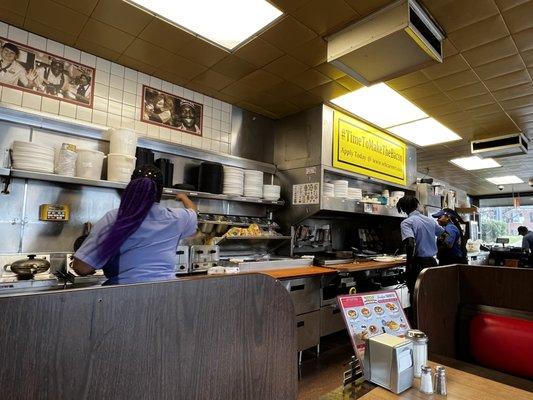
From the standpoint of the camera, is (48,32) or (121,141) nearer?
(48,32)

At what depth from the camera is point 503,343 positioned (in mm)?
1666

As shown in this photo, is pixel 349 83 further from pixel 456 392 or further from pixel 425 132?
pixel 456 392

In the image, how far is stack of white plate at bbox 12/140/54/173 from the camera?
2.46 meters

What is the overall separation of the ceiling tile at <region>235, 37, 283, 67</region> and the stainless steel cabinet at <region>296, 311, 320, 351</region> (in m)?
2.55

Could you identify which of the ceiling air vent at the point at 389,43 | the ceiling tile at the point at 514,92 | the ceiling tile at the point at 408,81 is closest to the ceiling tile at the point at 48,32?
the ceiling air vent at the point at 389,43

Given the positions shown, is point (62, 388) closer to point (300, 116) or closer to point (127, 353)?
point (127, 353)

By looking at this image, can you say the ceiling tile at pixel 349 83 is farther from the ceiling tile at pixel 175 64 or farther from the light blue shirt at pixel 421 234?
the light blue shirt at pixel 421 234

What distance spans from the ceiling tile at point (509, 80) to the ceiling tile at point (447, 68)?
19.7 inches

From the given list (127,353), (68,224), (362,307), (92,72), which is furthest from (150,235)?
(92,72)

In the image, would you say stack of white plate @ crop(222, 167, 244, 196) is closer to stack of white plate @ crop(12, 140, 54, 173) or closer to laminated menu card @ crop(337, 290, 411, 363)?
stack of white plate @ crop(12, 140, 54, 173)

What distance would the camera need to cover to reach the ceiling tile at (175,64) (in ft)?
9.98

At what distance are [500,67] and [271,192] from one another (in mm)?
2745

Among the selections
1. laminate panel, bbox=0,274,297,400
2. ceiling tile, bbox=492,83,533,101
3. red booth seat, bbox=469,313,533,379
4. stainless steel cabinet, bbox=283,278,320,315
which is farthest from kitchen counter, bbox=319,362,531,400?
ceiling tile, bbox=492,83,533,101

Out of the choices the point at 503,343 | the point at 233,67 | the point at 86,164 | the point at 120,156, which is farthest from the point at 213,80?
the point at 503,343
